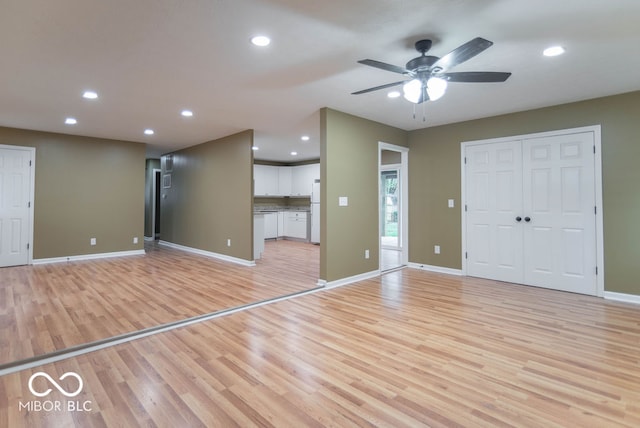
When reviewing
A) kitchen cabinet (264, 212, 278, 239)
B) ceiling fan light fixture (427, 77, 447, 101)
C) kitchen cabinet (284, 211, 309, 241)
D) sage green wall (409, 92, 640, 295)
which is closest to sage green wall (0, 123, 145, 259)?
kitchen cabinet (264, 212, 278, 239)

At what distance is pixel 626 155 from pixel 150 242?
33.5 feet

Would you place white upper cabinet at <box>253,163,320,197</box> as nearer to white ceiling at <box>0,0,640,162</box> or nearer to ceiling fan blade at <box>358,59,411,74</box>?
white ceiling at <box>0,0,640,162</box>

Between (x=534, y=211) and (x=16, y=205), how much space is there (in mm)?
8633

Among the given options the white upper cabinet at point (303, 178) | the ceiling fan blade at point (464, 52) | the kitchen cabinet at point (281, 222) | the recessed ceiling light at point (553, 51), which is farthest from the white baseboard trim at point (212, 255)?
the recessed ceiling light at point (553, 51)

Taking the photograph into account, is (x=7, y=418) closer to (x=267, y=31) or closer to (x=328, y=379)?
(x=328, y=379)

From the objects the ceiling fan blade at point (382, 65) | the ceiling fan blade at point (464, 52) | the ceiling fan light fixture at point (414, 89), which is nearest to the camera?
the ceiling fan blade at point (464, 52)

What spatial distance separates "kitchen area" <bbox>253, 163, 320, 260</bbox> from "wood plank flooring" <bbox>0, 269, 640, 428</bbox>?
6.15 m

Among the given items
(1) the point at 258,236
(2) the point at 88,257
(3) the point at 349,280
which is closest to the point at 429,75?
(3) the point at 349,280

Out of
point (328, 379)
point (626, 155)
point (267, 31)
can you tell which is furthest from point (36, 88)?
point (626, 155)

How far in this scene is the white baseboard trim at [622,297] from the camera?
3849 mm

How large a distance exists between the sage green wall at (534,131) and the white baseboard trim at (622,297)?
0.05 m

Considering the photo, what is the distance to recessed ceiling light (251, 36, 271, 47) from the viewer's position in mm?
2582

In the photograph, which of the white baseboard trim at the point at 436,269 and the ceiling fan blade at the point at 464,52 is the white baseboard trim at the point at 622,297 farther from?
the ceiling fan blade at the point at 464,52

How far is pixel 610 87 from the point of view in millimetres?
3715
